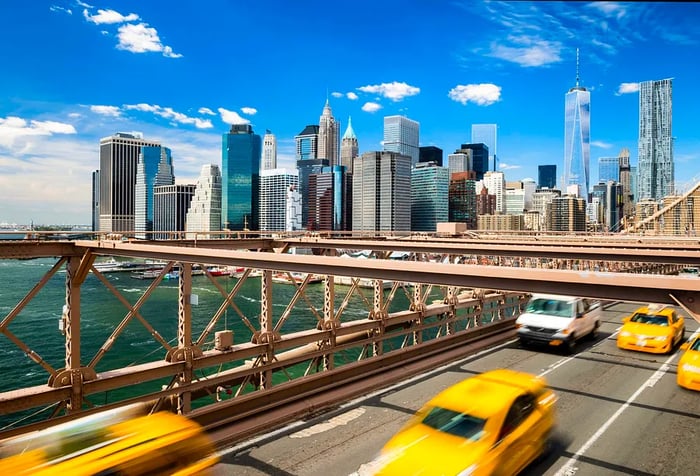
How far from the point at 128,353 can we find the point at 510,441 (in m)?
33.8

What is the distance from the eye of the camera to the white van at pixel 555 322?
15.0 metres

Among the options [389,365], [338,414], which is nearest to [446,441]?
[338,414]

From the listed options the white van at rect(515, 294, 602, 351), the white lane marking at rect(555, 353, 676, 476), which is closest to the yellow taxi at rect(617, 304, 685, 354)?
the white van at rect(515, 294, 602, 351)

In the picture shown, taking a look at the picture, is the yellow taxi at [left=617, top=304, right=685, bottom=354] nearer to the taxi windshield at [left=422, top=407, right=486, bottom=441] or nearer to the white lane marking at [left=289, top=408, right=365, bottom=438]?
the white lane marking at [left=289, top=408, right=365, bottom=438]

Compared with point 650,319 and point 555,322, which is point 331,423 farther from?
point 650,319

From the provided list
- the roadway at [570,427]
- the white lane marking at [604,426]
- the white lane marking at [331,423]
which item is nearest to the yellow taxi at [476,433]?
the white lane marking at [604,426]

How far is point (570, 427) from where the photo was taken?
909 cm

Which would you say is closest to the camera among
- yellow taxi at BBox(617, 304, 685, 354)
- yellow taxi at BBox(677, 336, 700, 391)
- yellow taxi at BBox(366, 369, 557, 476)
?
yellow taxi at BBox(366, 369, 557, 476)

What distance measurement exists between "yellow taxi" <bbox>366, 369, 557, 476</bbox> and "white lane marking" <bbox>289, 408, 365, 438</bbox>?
155cm

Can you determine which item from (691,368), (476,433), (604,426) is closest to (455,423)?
(476,433)

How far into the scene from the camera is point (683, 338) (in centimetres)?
1773

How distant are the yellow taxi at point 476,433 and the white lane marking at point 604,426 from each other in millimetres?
433

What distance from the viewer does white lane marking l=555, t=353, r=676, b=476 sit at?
7.45 meters

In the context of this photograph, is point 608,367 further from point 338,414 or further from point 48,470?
point 48,470
